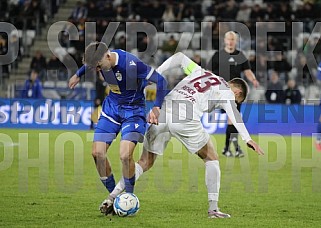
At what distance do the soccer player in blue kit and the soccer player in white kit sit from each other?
248 mm

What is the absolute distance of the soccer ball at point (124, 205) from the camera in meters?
9.42

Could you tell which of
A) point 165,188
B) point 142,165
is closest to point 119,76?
point 142,165

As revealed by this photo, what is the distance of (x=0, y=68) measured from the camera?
2502 centimetres

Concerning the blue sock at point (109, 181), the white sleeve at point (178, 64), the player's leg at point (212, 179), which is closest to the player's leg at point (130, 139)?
the blue sock at point (109, 181)

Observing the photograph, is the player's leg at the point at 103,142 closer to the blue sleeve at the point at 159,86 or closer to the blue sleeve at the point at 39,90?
the blue sleeve at the point at 159,86

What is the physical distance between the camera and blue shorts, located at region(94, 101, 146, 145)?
979cm

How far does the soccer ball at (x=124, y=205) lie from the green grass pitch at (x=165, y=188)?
95 millimetres

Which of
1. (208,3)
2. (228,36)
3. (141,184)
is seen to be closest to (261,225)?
(141,184)

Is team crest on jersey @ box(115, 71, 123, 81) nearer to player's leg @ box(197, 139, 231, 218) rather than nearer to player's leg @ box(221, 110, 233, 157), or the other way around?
player's leg @ box(197, 139, 231, 218)

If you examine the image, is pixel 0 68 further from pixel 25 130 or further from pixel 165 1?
pixel 165 1

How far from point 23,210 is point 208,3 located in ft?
63.6

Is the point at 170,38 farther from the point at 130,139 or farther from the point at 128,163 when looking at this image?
the point at 128,163

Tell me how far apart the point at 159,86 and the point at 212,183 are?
1.41 m

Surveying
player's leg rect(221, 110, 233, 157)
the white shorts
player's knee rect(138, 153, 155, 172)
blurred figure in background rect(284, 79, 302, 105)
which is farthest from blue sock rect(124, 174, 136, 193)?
blurred figure in background rect(284, 79, 302, 105)
